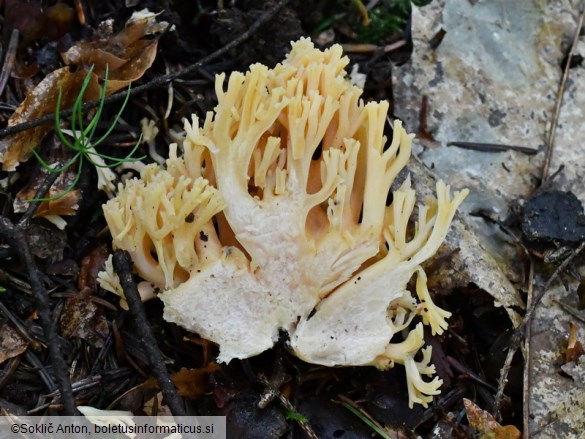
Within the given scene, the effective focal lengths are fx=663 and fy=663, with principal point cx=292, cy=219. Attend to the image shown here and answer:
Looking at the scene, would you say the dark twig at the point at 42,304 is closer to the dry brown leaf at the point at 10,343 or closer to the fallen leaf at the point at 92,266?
the dry brown leaf at the point at 10,343

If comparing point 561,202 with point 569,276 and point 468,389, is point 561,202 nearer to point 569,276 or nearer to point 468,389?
point 569,276

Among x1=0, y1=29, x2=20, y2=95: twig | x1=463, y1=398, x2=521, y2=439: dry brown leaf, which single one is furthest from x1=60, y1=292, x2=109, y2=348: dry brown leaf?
x1=463, y1=398, x2=521, y2=439: dry brown leaf

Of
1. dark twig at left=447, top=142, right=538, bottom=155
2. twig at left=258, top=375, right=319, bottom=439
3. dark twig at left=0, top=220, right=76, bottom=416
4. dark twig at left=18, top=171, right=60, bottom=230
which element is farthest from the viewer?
dark twig at left=447, top=142, right=538, bottom=155

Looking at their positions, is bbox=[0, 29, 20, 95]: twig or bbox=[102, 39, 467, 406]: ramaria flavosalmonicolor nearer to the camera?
bbox=[102, 39, 467, 406]: ramaria flavosalmonicolor

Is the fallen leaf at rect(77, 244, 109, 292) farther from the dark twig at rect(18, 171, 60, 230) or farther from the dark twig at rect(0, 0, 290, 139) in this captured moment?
the dark twig at rect(0, 0, 290, 139)

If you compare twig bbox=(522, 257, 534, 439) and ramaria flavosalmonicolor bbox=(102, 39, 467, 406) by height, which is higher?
ramaria flavosalmonicolor bbox=(102, 39, 467, 406)

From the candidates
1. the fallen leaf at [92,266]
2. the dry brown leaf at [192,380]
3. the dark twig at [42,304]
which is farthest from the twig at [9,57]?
the dry brown leaf at [192,380]
